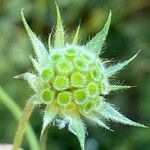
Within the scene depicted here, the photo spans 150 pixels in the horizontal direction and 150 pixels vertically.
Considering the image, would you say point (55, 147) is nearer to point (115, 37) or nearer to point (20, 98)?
point (20, 98)

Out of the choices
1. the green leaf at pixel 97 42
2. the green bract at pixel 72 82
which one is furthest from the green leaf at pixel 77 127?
the green leaf at pixel 97 42

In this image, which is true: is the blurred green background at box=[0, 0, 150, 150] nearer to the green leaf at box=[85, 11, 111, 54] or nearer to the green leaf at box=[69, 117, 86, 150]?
the green leaf at box=[85, 11, 111, 54]

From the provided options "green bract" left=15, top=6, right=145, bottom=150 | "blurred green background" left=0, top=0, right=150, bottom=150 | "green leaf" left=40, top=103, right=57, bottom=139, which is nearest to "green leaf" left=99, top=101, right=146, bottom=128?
"green bract" left=15, top=6, right=145, bottom=150

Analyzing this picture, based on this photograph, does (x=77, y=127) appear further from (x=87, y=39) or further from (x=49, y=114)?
(x=87, y=39)

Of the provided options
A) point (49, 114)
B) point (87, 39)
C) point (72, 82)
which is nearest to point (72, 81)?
point (72, 82)

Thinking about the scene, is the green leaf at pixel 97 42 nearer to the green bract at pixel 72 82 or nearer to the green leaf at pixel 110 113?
the green bract at pixel 72 82

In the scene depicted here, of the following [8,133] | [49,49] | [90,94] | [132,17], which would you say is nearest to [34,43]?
[49,49]
